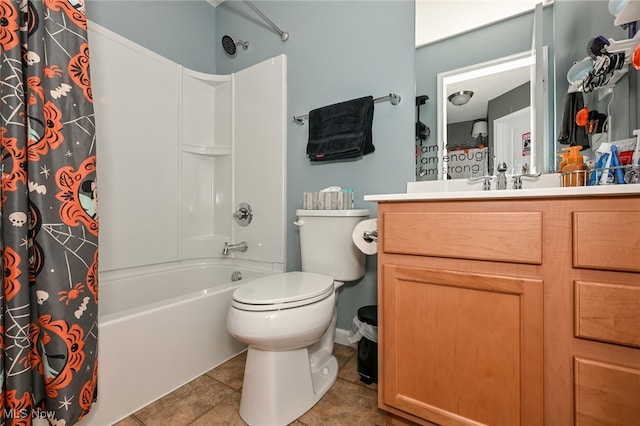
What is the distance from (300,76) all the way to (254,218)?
0.98 metres

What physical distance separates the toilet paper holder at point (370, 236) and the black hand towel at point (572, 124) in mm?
817

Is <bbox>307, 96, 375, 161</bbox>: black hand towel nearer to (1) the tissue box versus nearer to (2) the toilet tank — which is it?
(1) the tissue box

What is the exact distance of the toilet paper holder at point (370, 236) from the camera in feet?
3.91

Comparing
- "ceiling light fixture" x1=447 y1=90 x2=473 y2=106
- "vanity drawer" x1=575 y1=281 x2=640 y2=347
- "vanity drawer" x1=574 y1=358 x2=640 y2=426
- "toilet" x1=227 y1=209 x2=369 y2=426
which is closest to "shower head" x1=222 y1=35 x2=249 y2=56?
"ceiling light fixture" x1=447 y1=90 x2=473 y2=106

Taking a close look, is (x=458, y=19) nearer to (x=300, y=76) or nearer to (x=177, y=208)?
(x=300, y=76)

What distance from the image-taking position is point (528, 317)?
73 centimetres

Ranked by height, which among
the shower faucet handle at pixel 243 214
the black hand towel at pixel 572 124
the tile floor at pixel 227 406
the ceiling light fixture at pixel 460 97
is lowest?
the tile floor at pixel 227 406

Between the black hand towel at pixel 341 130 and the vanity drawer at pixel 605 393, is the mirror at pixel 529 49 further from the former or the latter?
the vanity drawer at pixel 605 393

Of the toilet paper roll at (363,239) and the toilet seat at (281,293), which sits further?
the toilet paper roll at (363,239)

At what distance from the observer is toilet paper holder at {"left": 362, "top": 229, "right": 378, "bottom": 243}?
1.19 meters

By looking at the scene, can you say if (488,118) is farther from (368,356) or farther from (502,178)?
(368,356)

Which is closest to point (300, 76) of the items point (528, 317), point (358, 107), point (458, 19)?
point (358, 107)

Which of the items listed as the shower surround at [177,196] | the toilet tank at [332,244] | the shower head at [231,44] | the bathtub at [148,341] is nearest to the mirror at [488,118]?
the toilet tank at [332,244]

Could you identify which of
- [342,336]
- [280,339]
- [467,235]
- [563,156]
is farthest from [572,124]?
[342,336]
